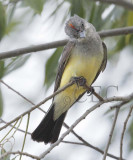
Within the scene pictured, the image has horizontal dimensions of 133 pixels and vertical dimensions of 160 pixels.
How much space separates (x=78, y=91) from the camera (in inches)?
123

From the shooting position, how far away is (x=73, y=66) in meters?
3.05

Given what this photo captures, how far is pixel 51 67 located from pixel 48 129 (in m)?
0.47

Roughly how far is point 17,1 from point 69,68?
24.0 inches

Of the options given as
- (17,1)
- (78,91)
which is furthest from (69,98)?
(17,1)

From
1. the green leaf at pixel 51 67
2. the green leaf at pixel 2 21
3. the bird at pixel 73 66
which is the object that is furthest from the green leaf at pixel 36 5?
the green leaf at pixel 51 67

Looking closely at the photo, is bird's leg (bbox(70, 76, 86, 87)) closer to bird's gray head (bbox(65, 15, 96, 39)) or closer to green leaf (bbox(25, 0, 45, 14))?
bird's gray head (bbox(65, 15, 96, 39))

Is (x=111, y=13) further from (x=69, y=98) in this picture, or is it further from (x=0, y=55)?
(x=0, y=55)

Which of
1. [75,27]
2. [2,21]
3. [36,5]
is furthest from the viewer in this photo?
[75,27]

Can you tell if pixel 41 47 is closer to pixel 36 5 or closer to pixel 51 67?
pixel 36 5

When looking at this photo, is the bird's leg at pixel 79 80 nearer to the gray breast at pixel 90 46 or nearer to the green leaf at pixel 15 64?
the gray breast at pixel 90 46

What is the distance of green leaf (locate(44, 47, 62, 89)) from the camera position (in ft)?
10.2

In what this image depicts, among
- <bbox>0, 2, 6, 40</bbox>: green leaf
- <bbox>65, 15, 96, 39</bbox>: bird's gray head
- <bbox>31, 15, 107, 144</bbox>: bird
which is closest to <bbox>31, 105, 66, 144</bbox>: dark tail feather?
<bbox>31, 15, 107, 144</bbox>: bird

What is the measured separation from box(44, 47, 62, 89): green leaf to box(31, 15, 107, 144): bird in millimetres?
39

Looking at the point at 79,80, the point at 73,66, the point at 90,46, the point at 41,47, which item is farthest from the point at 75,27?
the point at 41,47
